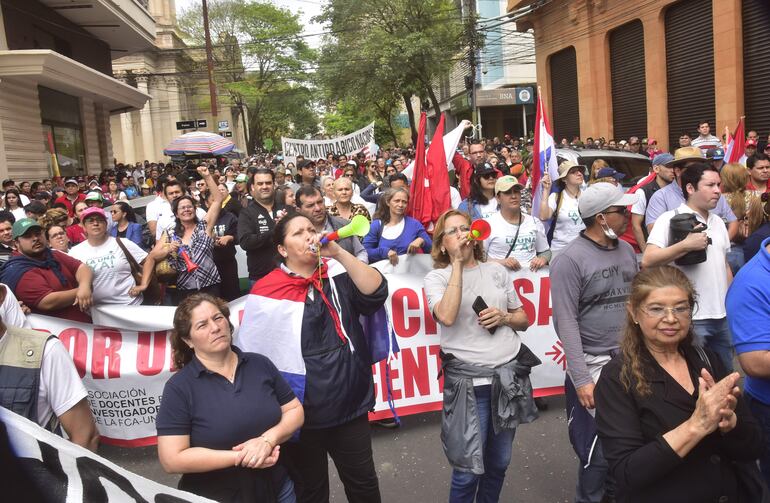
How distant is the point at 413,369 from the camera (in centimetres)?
498

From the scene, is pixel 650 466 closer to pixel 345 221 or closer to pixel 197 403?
pixel 197 403

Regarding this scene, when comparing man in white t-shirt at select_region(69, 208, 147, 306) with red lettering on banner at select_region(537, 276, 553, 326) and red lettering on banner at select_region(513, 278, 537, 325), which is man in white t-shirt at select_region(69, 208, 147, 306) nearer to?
red lettering on banner at select_region(513, 278, 537, 325)

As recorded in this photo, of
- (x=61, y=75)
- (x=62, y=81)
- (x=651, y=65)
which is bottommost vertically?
(x=651, y=65)

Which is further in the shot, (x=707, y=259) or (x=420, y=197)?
(x=420, y=197)

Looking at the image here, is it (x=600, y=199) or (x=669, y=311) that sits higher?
(x=600, y=199)

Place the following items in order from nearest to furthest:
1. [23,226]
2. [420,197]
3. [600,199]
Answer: [600,199], [23,226], [420,197]

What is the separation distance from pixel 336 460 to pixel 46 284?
2653 mm

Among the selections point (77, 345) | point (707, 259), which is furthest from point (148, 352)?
point (707, 259)

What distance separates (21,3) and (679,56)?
1962cm

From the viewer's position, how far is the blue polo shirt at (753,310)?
255 centimetres

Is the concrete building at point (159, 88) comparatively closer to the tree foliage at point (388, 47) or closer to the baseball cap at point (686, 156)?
the tree foliage at point (388, 47)

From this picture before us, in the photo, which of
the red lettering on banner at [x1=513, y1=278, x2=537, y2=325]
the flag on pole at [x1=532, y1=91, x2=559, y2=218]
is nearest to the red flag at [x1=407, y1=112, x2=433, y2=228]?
the flag on pole at [x1=532, y1=91, x2=559, y2=218]

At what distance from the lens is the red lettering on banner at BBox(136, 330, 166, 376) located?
4.81 metres

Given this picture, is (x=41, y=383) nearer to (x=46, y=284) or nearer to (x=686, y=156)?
(x=46, y=284)
